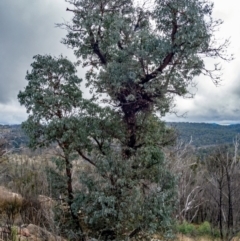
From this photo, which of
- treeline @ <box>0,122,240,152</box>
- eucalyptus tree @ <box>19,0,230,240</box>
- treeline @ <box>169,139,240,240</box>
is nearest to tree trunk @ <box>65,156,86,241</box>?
eucalyptus tree @ <box>19,0,230,240</box>

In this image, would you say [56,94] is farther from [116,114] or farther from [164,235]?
[164,235]

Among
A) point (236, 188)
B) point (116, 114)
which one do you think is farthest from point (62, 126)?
point (236, 188)

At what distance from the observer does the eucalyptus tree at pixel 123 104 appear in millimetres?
7051

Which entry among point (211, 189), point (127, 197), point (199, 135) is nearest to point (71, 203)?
point (127, 197)

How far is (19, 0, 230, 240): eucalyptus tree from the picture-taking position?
705 centimetres

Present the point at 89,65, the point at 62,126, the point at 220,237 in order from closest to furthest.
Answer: the point at 62,126 < the point at 89,65 < the point at 220,237

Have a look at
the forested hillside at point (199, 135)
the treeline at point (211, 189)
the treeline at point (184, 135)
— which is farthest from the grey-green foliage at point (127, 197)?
the treeline at point (211, 189)

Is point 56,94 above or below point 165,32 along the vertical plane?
below

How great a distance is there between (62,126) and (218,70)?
3567mm

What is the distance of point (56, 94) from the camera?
7.76 m

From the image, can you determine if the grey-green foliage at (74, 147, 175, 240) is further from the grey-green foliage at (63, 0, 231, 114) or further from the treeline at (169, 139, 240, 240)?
the treeline at (169, 139, 240, 240)

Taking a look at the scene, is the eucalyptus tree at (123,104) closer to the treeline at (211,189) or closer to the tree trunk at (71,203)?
the tree trunk at (71,203)

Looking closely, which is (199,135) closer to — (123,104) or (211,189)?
(211,189)

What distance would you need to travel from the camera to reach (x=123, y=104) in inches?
297
